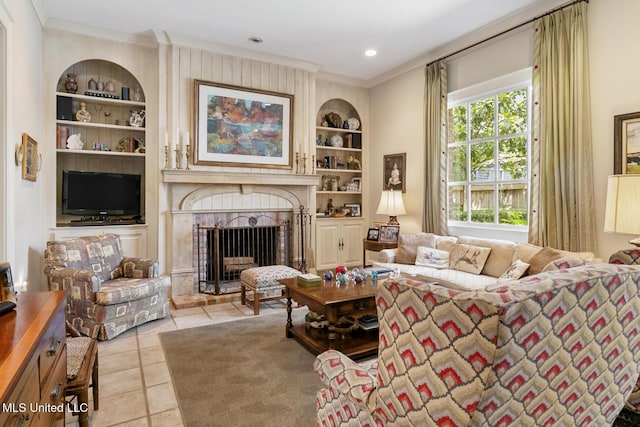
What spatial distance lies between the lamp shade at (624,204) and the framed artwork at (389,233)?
9.90ft

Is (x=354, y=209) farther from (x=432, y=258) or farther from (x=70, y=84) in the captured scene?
(x=70, y=84)

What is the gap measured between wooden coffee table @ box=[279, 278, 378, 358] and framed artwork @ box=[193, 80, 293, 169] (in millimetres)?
2327

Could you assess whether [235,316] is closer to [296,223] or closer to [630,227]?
[296,223]

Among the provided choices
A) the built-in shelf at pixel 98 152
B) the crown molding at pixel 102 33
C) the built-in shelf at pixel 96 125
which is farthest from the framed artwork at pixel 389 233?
the crown molding at pixel 102 33

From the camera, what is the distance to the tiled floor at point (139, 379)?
2.07m

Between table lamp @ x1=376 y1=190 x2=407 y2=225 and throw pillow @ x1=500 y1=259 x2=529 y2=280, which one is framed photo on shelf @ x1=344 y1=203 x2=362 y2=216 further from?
throw pillow @ x1=500 y1=259 x2=529 y2=280

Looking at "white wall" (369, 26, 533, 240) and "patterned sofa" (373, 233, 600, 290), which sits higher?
"white wall" (369, 26, 533, 240)

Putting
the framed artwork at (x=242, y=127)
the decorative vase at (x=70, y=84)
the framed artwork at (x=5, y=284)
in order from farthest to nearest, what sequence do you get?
the framed artwork at (x=242, y=127) < the decorative vase at (x=70, y=84) < the framed artwork at (x=5, y=284)

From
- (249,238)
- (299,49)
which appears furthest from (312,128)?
(249,238)

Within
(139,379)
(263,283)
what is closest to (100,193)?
(263,283)

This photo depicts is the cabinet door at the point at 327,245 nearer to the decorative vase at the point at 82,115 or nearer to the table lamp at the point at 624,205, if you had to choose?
the decorative vase at the point at 82,115

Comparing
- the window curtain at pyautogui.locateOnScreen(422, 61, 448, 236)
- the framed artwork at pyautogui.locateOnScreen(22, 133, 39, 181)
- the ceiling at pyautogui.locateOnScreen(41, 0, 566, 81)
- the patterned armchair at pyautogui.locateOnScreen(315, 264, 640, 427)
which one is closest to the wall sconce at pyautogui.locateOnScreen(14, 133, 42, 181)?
the framed artwork at pyautogui.locateOnScreen(22, 133, 39, 181)

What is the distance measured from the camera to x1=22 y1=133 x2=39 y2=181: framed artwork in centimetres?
313

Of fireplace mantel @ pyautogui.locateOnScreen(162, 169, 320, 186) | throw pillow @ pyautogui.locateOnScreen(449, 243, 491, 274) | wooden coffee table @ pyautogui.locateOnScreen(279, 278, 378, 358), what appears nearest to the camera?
wooden coffee table @ pyautogui.locateOnScreen(279, 278, 378, 358)
